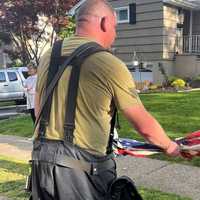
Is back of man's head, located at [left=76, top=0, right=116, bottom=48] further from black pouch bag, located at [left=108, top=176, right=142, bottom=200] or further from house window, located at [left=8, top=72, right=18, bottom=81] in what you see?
house window, located at [left=8, top=72, right=18, bottom=81]

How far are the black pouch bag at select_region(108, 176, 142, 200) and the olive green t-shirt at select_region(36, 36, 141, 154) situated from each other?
0.73ft

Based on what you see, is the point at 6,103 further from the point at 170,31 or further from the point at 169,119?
the point at 169,119

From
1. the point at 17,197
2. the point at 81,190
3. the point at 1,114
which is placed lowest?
the point at 1,114

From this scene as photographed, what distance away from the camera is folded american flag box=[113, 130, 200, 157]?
292 cm

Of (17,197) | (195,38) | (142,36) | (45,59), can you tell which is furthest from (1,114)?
(45,59)

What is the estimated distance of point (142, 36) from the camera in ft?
67.7

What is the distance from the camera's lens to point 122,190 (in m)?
2.71

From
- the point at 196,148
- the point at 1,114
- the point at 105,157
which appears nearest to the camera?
the point at 105,157

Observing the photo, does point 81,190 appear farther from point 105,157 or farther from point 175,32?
point 175,32

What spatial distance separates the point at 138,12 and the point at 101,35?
18493mm

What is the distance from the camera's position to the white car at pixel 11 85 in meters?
19.8

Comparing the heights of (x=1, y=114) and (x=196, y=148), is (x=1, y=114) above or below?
below

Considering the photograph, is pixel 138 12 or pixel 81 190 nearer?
pixel 81 190

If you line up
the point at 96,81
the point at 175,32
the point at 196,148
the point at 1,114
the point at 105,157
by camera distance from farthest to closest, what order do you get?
1. the point at 175,32
2. the point at 1,114
3. the point at 196,148
4. the point at 105,157
5. the point at 96,81
